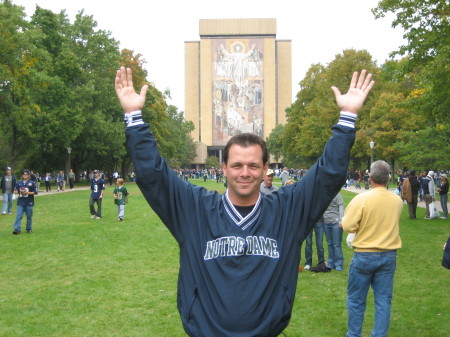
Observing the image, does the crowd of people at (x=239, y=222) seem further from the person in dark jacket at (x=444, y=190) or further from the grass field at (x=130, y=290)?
the person in dark jacket at (x=444, y=190)

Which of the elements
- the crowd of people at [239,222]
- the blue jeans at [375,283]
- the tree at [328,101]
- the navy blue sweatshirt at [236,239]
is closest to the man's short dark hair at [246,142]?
the crowd of people at [239,222]

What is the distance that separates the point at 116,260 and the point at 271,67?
97.8 m

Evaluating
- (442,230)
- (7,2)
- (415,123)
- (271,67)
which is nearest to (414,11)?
(442,230)

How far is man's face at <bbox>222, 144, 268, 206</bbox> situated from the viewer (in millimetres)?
2826

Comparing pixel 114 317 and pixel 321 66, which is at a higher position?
pixel 321 66

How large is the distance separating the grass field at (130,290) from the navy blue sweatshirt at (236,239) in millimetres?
3905

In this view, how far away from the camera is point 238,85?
105688 millimetres

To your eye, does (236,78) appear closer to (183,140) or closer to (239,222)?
(183,140)

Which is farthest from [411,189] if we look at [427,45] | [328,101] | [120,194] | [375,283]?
[328,101]

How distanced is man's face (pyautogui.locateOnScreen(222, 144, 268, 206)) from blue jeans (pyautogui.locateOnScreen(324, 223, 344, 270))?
750 cm

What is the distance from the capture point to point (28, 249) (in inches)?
499

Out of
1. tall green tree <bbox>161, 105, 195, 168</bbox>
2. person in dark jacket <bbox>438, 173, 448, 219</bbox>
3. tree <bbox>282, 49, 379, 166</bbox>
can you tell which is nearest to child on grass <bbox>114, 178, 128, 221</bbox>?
person in dark jacket <bbox>438, 173, 448, 219</bbox>

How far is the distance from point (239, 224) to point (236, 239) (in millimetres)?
89

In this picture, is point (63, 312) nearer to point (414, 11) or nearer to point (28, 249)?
point (28, 249)
